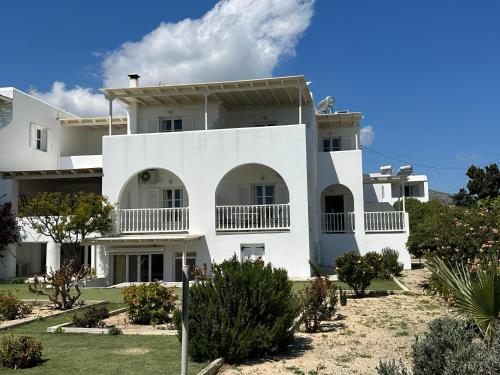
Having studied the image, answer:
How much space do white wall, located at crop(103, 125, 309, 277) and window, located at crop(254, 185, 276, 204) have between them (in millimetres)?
2571

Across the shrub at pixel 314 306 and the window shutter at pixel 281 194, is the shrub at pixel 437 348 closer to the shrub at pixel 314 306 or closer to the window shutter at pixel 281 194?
the shrub at pixel 314 306

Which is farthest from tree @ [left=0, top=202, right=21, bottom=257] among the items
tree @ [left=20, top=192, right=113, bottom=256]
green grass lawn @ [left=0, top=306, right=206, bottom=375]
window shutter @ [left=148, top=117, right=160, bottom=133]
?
green grass lawn @ [left=0, top=306, right=206, bottom=375]

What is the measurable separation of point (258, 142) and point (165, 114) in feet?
19.0

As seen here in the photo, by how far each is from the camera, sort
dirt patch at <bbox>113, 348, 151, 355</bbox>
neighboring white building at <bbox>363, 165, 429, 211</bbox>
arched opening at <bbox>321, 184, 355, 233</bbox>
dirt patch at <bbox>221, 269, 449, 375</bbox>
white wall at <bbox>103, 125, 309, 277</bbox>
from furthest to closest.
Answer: neighboring white building at <bbox>363, 165, 429, 211</bbox>, arched opening at <bbox>321, 184, 355, 233</bbox>, white wall at <bbox>103, 125, 309, 277</bbox>, dirt patch at <bbox>113, 348, 151, 355</bbox>, dirt patch at <bbox>221, 269, 449, 375</bbox>

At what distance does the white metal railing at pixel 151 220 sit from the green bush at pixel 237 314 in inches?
581

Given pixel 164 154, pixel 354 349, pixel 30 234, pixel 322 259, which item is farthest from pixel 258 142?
pixel 354 349

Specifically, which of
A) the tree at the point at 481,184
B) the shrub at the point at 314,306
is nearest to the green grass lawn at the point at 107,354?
the shrub at the point at 314,306

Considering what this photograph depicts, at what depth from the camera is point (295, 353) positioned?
934cm

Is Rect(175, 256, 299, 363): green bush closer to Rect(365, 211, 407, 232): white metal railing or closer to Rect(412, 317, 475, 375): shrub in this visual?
Rect(412, 317, 475, 375): shrub

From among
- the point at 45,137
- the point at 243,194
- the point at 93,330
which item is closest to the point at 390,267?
the point at 243,194

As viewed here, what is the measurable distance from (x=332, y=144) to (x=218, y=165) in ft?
30.2

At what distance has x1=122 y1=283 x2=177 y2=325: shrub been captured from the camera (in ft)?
40.2

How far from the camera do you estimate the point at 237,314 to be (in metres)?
8.81

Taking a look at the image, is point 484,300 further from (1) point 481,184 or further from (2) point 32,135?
(1) point 481,184
